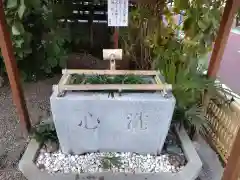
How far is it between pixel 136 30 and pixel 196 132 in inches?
54.8

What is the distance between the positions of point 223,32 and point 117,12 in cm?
81

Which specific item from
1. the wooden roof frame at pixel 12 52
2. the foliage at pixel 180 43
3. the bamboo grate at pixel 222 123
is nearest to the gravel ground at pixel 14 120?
the wooden roof frame at pixel 12 52

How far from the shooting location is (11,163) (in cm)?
174

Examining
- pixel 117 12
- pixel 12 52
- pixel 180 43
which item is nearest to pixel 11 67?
pixel 12 52

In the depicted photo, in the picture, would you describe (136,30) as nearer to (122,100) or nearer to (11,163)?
(122,100)

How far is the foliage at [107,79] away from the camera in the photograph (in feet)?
5.36

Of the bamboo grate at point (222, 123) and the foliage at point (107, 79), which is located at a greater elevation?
the foliage at point (107, 79)

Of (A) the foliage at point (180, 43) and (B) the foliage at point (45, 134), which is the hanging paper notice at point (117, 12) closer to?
(A) the foliage at point (180, 43)

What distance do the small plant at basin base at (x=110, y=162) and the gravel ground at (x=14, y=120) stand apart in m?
0.61

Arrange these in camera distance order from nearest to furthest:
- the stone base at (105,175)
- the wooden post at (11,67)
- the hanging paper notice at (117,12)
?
the stone base at (105,175) < the wooden post at (11,67) < the hanging paper notice at (117,12)

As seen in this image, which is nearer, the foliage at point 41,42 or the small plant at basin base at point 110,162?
the small plant at basin base at point 110,162

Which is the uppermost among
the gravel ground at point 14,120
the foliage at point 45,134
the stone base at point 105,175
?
the foliage at point 45,134

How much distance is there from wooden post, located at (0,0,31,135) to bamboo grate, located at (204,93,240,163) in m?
1.57

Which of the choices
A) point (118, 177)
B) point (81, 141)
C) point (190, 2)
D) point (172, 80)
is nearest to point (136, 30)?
point (190, 2)
